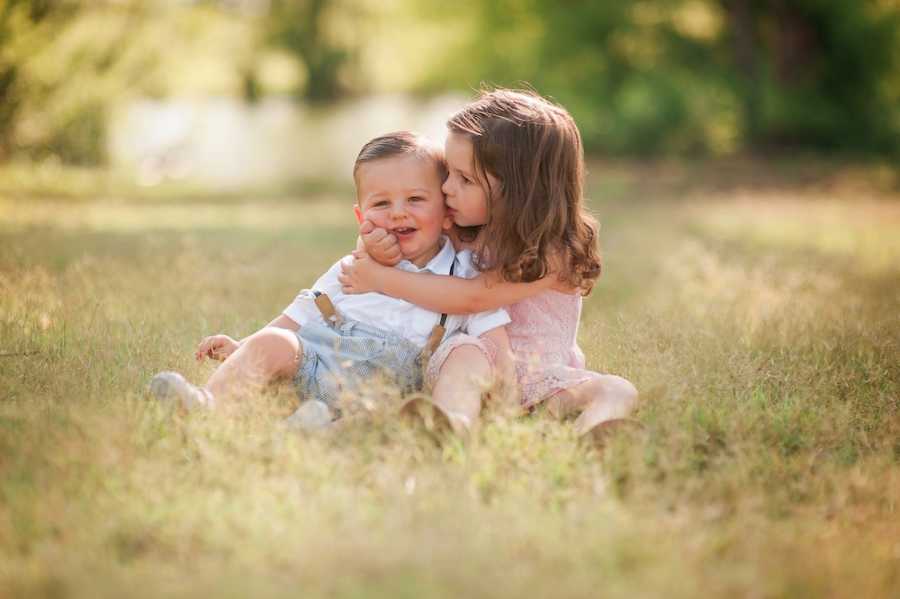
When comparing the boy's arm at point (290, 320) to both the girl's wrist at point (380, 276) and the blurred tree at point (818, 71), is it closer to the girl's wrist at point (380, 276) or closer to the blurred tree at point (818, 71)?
the girl's wrist at point (380, 276)

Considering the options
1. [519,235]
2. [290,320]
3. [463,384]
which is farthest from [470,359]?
[290,320]

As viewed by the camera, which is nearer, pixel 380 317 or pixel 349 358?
pixel 349 358

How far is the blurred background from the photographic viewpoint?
1166 centimetres

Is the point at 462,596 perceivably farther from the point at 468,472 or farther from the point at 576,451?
the point at 576,451

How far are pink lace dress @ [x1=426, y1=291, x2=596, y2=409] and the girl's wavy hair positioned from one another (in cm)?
17

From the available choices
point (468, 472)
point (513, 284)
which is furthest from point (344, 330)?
point (468, 472)

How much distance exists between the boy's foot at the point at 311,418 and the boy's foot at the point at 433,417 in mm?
258

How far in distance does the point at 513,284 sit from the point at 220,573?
5.40 ft

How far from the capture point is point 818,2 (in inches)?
672

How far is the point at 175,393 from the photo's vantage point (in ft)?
9.46

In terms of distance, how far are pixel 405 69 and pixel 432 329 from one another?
23.3 m

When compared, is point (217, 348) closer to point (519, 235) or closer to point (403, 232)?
point (403, 232)

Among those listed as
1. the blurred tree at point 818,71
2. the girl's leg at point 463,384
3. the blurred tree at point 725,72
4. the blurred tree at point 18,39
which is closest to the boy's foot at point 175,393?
the girl's leg at point 463,384

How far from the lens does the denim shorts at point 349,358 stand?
3.21 meters
